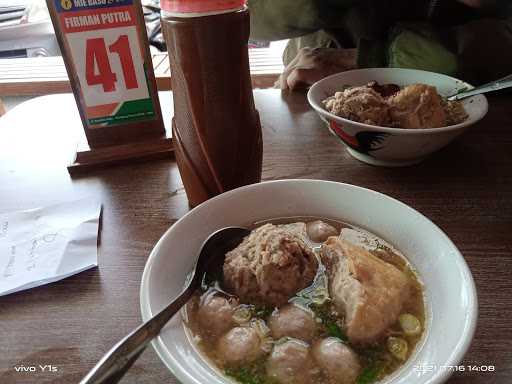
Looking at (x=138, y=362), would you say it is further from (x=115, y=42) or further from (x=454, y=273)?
(x=115, y=42)

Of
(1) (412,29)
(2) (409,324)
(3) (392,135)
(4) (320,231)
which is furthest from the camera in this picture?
(1) (412,29)

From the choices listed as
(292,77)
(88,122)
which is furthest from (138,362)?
(292,77)

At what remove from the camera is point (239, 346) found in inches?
23.3

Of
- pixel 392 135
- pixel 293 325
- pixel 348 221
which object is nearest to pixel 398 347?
pixel 293 325

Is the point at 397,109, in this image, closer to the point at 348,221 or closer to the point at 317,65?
the point at 348,221

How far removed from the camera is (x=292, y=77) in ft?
5.16

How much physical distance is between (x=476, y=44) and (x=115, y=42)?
1268 mm

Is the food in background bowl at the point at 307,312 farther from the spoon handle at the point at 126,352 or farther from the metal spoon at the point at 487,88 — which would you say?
the metal spoon at the point at 487,88

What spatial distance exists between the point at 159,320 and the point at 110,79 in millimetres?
730

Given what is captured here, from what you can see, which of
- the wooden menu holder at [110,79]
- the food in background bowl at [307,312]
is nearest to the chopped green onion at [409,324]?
the food in background bowl at [307,312]

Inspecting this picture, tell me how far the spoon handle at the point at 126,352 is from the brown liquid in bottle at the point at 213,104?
1.21ft

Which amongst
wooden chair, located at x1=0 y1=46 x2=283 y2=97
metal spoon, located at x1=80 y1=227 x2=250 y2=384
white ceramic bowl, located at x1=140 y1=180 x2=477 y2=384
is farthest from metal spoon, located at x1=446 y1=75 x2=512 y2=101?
wooden chair, located at x1=0 y1=46 x2=283 y2=97

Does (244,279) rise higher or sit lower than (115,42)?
lower

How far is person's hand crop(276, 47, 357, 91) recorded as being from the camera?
156 cm
